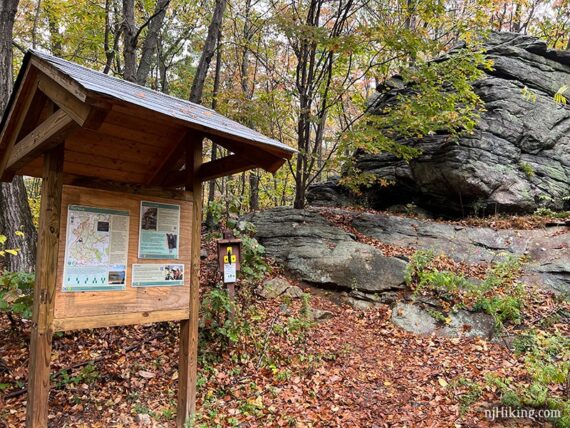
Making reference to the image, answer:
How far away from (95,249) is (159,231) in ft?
1.87

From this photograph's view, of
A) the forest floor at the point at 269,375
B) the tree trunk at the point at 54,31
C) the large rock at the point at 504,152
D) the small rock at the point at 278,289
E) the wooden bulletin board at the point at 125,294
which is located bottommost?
the forest floor at the point at 269,375

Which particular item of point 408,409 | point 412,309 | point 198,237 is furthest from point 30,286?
point 412,309

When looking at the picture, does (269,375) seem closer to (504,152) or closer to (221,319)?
(221,319)

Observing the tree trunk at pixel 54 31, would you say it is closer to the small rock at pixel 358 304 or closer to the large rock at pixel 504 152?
the large rock at pixel 504 152

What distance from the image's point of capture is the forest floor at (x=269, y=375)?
12.9 feet

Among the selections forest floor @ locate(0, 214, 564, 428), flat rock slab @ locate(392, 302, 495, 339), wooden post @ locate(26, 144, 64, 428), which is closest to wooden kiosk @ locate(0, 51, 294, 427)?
wooden post @ locate(26, 144, 64, 428)

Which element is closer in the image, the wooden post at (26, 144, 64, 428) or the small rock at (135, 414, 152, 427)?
the wooden post at (26, 144, 64, 428)

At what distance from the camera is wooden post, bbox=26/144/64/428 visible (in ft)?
9.25

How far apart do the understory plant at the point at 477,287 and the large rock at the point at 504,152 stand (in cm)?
306

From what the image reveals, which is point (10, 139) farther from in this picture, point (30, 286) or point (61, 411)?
point (61, 411)

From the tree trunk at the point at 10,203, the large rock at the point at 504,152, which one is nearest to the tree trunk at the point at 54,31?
the tree trunk at the point at 10,203

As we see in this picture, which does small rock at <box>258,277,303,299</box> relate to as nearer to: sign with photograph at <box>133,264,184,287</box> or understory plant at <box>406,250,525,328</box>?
understory plant at <box>406,250,525,328</box>

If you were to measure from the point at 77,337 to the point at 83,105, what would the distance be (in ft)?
12.8

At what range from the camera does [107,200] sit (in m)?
3.13
